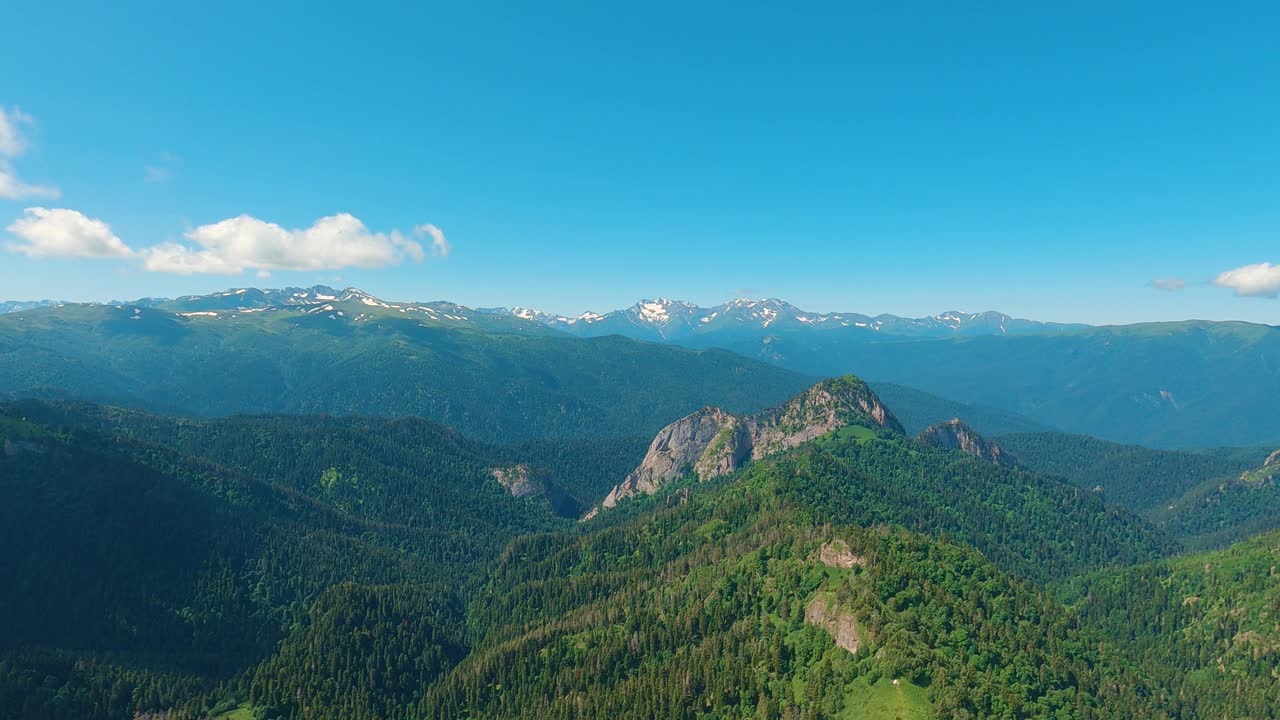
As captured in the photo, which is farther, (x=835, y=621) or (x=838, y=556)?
(x=838, y=556)

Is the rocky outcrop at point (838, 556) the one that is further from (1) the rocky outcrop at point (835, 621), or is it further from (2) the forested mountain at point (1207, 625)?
(2) the forested mountain at point (1207, 625)

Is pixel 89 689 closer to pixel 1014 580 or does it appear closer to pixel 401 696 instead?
pixel 401 696

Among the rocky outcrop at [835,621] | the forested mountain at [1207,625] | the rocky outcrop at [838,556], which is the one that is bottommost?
the forested mountain at [1207,625]

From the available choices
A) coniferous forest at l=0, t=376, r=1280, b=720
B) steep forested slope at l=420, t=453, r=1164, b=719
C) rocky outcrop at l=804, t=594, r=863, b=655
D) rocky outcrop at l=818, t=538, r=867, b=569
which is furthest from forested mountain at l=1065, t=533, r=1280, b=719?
rocky outcrop at l=804, t=594, r=863, b=655

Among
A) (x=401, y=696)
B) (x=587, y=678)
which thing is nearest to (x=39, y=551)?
(x=401, y=696)

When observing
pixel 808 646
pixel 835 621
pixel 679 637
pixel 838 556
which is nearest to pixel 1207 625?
pixel 838 556

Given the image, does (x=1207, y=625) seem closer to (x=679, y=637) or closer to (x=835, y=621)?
(x=835, y=621)

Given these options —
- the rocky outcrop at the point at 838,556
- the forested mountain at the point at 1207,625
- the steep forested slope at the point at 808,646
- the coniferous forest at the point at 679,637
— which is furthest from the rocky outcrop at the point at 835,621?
the forested mountain at the point at 1207,625

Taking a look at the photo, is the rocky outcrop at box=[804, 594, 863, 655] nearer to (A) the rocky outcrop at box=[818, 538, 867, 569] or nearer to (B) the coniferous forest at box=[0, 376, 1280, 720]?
(B) the coniferous forest at box=[0, 376, 1280, 720]

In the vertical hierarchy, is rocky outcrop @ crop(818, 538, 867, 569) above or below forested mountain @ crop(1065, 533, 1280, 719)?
above
